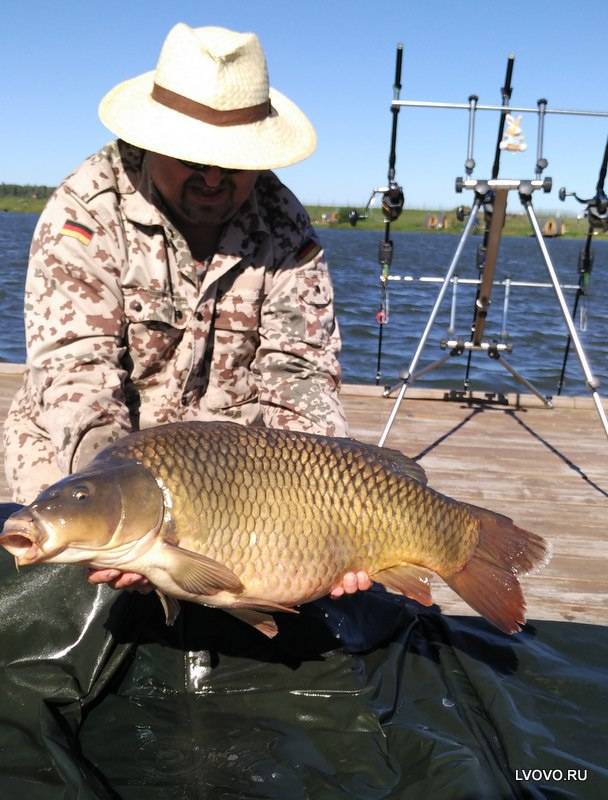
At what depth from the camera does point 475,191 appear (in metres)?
4.86

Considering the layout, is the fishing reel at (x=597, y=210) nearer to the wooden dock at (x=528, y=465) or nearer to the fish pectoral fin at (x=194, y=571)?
the wooden dock at (x=528, y=465)

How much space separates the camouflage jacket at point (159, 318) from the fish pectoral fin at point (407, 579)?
0.69 m

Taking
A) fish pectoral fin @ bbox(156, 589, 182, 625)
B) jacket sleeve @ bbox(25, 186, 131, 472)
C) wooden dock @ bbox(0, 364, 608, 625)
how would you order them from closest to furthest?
fish pectoral fin @ bbox(156, 589, 182, 625)
jacket sleeve @ bbox(25, 186, 131, 472)
wooden dock @ bbox(0, 364, 608, 625)

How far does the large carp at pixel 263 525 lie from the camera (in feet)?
6.46

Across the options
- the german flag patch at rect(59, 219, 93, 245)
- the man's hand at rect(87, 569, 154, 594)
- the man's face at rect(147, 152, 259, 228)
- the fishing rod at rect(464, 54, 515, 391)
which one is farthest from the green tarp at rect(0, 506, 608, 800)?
the fishing rod at rect(464, 54, 515, 391)

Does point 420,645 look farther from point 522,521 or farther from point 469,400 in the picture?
point 469,400

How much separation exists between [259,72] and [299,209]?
1.86 feet

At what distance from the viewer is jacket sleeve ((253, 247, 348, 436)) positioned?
3109mm

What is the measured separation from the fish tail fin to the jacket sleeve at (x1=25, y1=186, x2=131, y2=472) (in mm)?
1022

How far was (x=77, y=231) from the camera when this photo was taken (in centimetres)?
→ 284

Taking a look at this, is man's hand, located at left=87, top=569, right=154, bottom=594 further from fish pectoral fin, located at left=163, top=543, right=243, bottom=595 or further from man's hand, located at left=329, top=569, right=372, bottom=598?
man's hand, located at left=329, top=569, right=372, bottom=598

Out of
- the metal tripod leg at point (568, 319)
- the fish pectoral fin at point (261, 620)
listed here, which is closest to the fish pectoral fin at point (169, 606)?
the fish pectoral fin at point (261, 620)

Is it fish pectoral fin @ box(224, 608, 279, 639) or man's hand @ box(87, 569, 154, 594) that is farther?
fish pectoral fin @ box(224, 608, 279, 639)

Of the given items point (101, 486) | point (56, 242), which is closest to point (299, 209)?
point (56, 242)
